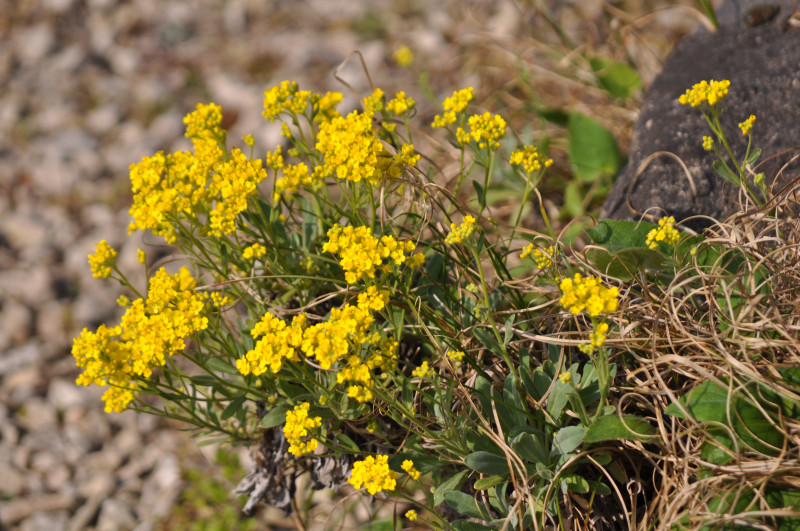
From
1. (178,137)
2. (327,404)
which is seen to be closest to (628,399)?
(327,404)

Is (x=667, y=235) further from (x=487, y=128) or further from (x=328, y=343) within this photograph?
(x=328, y=343)

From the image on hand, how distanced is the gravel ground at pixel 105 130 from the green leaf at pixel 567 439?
92.6 inches

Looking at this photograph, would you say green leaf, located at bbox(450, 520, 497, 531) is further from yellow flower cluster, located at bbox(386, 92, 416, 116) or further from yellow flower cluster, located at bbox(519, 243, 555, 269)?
yellow flower cluster, located at bbox(386, 92, 416, 116)

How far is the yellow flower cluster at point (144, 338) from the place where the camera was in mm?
1768

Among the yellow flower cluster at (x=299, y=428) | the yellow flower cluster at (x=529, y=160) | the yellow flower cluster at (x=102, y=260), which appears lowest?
the yellow flower cluster at (x=299, y=428)

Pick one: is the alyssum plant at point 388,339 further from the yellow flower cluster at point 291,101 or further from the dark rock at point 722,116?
the dark rock at point 722,116

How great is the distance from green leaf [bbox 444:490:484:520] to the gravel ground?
2.11m

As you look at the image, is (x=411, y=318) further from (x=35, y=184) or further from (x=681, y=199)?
(x=35, y=184)

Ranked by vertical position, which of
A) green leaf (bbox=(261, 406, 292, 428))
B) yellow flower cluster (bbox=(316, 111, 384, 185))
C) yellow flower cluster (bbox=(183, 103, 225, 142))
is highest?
yellow flower cluster (bbox=(183, 103, 225, 142))

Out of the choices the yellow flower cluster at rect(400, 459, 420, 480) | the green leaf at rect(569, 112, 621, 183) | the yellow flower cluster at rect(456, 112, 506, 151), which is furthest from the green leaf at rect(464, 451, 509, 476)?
the green leaf at rect(569, 112, 621, 183)

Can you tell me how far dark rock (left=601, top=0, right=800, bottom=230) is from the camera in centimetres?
241

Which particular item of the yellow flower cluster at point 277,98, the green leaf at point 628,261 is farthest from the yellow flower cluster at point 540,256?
the yellow flower cluster at point 277,98

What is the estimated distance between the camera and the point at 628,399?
1.91 meters

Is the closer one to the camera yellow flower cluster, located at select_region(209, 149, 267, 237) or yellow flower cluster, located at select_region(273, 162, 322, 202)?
yellow flower cluster, located at select_region(209, 149, 267, 237)
